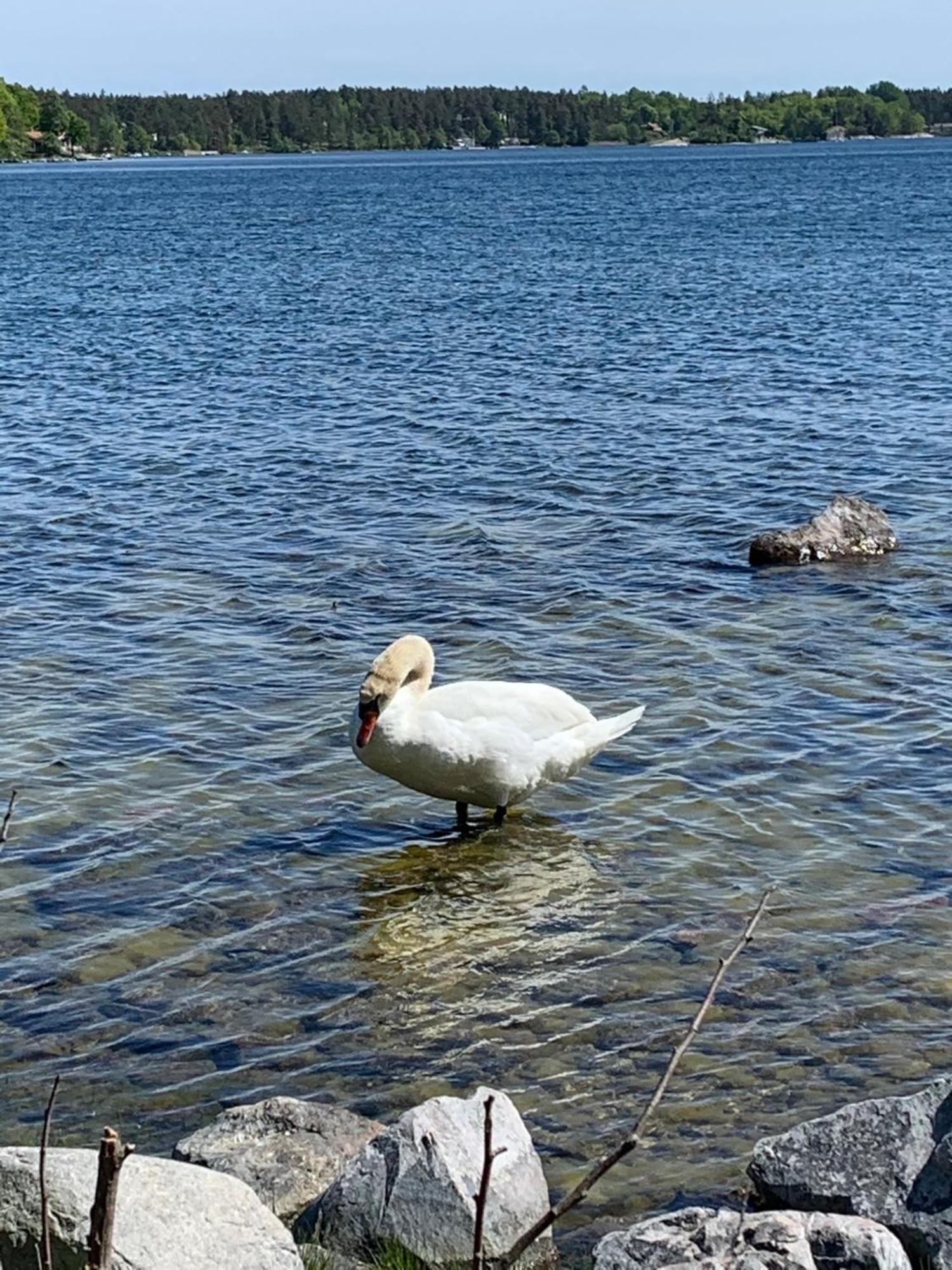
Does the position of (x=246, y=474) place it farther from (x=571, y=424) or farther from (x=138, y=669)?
(x=138, y=669)

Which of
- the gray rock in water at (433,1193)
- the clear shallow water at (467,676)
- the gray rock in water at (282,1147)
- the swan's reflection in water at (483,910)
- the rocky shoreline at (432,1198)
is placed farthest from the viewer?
the swan's reflection in water at (483,910)

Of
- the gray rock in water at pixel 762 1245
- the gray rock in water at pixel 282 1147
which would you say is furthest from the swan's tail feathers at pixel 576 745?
the gray rock in water at pixel 762 1245

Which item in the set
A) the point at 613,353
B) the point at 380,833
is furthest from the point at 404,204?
the point at 380,833

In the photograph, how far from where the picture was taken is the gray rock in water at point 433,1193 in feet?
19.1

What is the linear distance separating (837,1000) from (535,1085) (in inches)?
61.4

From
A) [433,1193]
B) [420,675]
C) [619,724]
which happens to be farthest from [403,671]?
[433,1193]

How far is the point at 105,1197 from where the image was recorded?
8.25 ft

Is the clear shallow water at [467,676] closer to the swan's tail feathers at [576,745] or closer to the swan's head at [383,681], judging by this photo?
the swan's tail feathers at [576,745]

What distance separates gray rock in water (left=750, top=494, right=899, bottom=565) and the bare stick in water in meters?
14.6

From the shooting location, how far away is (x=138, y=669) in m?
13.5

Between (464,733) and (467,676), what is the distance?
347 centimetres

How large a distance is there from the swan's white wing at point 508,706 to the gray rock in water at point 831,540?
6.88 m

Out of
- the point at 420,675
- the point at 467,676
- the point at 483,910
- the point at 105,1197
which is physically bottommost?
the point at 483,910

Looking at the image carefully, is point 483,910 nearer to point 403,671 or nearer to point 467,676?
point 403,671
